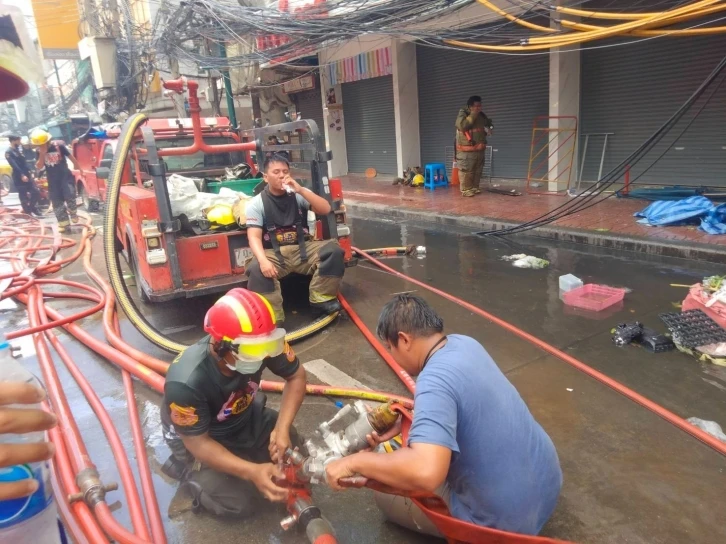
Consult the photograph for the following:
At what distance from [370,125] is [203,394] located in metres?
14.8

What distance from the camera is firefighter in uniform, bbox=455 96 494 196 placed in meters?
10.3

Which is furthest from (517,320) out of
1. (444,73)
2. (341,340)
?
(444,73)

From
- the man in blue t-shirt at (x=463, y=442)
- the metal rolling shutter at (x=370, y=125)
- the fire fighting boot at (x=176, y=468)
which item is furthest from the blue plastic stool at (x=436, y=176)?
the man in blue t-shirt at (x=463, y=442)

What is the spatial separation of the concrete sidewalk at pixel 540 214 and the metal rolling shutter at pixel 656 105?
43.8 inches

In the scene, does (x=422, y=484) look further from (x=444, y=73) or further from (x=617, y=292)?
(x=444, y=73)

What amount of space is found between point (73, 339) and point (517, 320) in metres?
4.23

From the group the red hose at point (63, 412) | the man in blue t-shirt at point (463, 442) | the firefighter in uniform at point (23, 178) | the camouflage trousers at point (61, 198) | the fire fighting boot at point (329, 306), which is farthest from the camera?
the firefighter in uniform at point (23, 178)

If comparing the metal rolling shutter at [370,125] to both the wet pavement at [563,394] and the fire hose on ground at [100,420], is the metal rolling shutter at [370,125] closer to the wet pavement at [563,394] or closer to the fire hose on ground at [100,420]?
the wet pavement at [563,394]

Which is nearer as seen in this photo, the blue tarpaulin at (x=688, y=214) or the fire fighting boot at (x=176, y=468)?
the fire fighting boot at (x=176, y=468)

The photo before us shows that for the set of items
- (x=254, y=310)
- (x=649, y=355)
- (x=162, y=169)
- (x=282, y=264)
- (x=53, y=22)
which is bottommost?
(x=649, y=355)

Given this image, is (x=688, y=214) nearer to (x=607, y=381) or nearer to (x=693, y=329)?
(x=693, y=329)

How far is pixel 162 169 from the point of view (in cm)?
442

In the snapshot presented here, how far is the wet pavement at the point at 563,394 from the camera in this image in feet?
8.01

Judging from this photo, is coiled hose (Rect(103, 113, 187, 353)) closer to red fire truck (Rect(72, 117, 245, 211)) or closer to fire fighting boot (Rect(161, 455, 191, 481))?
red fire truck (Rect(72, 117, 245, 211))
